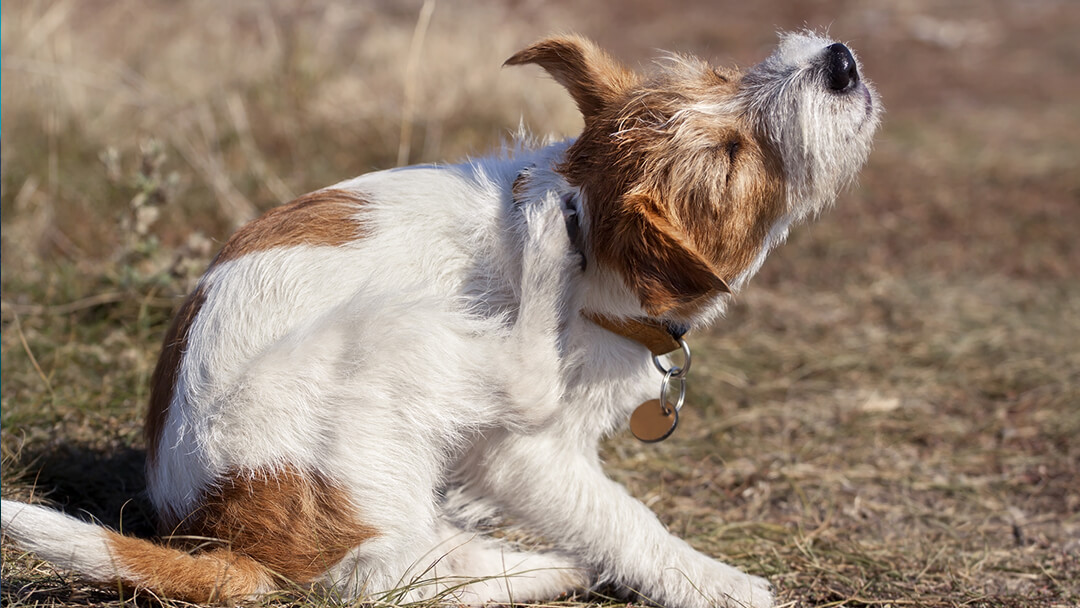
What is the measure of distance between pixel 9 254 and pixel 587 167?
144 inches

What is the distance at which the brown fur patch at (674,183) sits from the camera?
229cm

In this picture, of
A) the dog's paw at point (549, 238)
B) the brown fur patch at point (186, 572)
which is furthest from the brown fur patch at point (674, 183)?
the brown fur patch at point (186, 572)

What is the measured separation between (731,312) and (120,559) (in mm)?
3648

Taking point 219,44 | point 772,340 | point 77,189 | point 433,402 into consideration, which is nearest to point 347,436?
point 433,402

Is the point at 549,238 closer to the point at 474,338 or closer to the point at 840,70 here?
the point at 474,338

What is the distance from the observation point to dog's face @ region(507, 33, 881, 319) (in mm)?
2350

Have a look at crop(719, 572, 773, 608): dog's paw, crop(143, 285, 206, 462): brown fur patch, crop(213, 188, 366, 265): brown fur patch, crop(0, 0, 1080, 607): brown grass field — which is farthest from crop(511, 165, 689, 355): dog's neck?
crop(143, 285, 206, 462): brown fur patch

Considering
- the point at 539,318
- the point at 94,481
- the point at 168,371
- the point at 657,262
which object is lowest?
the point at 94,481

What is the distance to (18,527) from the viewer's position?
2184mm

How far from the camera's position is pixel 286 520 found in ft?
7.52

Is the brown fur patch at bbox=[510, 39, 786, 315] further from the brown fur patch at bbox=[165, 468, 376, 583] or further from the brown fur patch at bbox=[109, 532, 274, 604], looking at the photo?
the brown fur patch at bbox=[109, 532, 274, 604]

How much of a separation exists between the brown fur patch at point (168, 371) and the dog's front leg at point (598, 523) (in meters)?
0.88

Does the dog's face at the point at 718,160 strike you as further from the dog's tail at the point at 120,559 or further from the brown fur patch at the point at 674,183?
the dog's tail at the point at 120,559

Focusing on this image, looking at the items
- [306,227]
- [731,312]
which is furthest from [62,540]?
[731,312]
